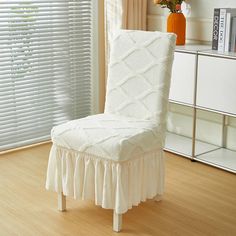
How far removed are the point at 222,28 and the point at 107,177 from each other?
1.46m

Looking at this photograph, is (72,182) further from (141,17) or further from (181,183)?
(141,17)

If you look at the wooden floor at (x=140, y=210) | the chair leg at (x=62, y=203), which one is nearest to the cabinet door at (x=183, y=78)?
the wooden floor at (x=140, y=210)

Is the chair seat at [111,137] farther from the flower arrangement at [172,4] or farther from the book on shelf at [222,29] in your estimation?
the flower arrangement at [172,4]

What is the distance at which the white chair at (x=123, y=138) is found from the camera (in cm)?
240

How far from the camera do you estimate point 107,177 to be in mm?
2395

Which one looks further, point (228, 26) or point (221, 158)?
point (221, 158)

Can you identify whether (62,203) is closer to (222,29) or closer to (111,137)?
(111,137)

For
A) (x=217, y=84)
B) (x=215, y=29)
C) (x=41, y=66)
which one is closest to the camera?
(x=217, y=84)

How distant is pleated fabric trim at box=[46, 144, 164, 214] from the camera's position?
2393 millimetres

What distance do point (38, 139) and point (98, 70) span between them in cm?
81

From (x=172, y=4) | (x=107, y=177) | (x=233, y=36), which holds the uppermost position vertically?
(x=172, y=4)

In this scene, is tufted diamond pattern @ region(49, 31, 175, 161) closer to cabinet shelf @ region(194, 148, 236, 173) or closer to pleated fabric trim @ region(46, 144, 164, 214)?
pleated fabric trim @ region(46, 144, 164, 214)

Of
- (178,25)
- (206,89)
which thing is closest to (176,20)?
(178,25)

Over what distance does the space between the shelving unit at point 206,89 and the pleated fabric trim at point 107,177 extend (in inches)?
→ 30.8
